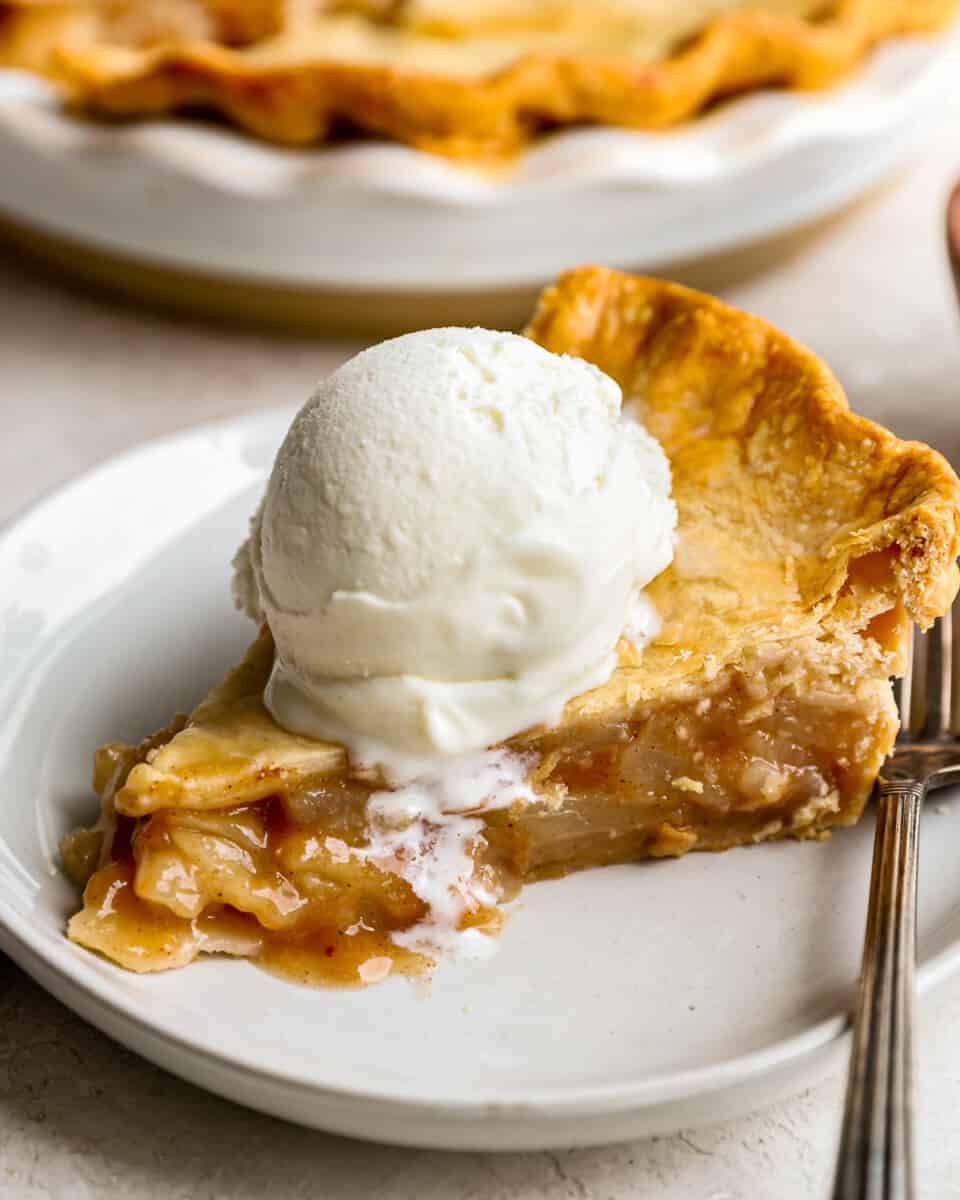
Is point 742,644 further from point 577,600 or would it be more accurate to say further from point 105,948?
point 105,948

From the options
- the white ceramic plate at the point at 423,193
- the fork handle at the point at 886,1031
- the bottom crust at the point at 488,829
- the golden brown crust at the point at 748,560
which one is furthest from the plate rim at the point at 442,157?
the fork handle at the point at 886,1031

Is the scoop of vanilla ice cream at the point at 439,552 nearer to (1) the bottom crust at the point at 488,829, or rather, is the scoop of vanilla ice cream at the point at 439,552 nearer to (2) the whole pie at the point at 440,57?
(1) the bottom crust at the point at 488,829

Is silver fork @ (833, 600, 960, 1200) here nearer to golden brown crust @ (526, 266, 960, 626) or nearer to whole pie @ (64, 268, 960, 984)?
whole pie @ (64, 268, 960, 984)

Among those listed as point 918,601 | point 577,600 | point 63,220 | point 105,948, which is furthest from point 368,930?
point 63,220

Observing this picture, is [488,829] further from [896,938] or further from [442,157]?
[442,157]

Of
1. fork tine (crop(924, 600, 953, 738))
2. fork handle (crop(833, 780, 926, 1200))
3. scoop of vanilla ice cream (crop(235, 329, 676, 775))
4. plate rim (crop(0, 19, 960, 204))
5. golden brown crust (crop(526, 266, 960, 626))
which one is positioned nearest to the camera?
fork handle (crop(833, 780, 926, 1200))

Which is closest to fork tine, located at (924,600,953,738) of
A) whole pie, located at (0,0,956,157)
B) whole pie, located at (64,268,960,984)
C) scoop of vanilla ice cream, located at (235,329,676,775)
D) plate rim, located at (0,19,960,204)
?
whole pie, located at (64,268,960,984)
